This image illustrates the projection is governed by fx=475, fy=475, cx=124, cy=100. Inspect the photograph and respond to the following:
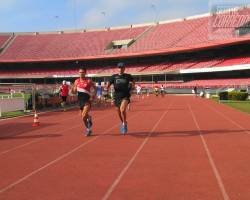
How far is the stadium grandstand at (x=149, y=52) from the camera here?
6272cm

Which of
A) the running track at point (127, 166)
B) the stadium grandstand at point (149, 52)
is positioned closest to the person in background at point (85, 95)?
the running track at point (127, 166)

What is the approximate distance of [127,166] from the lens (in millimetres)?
8133

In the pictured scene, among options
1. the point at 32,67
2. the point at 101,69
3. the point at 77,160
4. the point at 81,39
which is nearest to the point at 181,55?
the point at 101,69

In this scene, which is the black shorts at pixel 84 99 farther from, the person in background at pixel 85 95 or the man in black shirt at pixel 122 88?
the man in black shirt at pixel 122 88

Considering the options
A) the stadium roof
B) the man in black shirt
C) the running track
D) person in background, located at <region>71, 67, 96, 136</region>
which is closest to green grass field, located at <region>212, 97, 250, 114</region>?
the man in black shirt

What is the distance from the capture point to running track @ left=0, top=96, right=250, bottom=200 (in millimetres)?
6242

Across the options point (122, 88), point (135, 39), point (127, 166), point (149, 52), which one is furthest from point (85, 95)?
point (135, 39)

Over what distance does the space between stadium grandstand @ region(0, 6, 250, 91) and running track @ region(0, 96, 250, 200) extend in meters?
47.4

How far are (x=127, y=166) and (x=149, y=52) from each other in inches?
2624

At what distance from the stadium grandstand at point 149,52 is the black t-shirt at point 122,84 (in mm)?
46228

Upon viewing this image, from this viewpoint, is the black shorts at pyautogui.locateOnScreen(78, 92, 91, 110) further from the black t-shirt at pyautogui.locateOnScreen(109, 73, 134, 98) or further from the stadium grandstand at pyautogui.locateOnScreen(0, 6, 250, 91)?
the stadium grandstand at pyautogui.locateOnScreen(0, 6, 250, 91)

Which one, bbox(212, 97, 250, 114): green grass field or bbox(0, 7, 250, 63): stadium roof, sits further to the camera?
bbox(0, 7, 250, 63): stadium roof

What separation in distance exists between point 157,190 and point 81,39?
87289 mm

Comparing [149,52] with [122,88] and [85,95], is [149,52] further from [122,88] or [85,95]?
[85,95]
